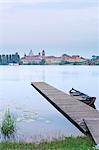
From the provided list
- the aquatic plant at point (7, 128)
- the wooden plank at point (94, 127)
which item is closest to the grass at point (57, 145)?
the wooden plank at point (94, 127)

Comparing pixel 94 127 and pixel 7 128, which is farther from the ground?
pixel 94 127

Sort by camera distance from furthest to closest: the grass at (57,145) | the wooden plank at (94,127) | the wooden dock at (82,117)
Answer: the wooden dock at (82,117) → the wooden plank at (94,127) → the grass at (57,145)

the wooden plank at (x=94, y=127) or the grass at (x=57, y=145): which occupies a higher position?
the wooden plank at (x=94, y=127)

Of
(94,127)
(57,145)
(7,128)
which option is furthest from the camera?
(7,128)

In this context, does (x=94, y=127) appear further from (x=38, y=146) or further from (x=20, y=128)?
(x=20, y=128)

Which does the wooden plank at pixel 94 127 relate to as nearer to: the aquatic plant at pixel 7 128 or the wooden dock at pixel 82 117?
the wooden dock at pixel 82 117

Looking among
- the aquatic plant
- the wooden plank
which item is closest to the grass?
the wooden plank

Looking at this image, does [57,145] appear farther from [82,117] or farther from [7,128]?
[82,117]

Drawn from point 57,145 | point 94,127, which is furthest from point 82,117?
point 57,145

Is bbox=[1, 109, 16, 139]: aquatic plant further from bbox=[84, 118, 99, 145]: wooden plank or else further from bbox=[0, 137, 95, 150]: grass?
bbox=[84, 118, 99, 145]: wooden plank

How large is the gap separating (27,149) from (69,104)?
8174 millimetres

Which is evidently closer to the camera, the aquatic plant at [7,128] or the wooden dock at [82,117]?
the wooden dock at [82,117]

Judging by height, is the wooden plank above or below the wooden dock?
above

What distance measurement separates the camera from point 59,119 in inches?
591
